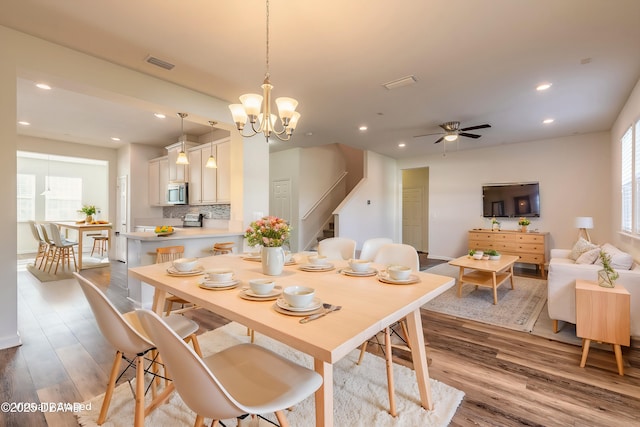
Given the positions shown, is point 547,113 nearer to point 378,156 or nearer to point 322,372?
point 378,156

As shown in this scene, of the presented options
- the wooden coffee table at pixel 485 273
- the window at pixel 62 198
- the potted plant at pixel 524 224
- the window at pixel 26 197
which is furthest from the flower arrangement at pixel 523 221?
the window at pixel 26 197

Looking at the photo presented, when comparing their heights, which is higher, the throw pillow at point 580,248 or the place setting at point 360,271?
the place setting at point 360,271

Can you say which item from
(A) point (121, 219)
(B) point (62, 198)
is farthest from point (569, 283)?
(B) point (62, 198)

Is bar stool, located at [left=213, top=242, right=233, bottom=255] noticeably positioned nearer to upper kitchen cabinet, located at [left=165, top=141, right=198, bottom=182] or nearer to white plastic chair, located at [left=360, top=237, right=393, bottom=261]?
white plastic chair, located at [left=360, top=237, right=393, bottom=261]

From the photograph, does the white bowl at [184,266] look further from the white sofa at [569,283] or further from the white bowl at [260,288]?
the white sofa at [569,283]

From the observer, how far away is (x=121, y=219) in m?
6.79

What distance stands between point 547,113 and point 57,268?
29.0ft

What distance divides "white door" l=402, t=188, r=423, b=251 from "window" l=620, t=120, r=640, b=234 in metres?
4.50

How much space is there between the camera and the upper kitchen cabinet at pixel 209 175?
4.60m

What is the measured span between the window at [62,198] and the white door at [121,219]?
2.48 metres

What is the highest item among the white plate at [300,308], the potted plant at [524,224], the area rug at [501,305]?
the potted plant at [524,224]

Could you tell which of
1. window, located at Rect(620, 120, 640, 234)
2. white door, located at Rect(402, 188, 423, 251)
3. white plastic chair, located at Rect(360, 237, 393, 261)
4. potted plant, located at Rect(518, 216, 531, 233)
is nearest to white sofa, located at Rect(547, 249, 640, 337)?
window, located at Rect(620, 120, 640, 234)

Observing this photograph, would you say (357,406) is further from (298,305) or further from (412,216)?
(412,216)

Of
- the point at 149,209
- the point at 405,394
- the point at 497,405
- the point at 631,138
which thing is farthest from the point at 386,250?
the point at 149,209
